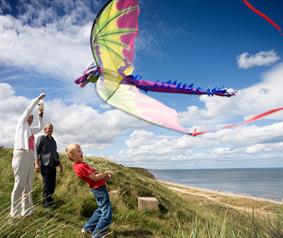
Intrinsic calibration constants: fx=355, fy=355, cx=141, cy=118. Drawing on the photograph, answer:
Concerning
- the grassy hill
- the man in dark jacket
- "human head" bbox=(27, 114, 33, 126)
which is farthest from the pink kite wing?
the man in dark jacket

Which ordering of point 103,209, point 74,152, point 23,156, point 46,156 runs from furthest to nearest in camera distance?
1. point 46,156
2. point 23,156
3. point 103,209
4. point 74,152

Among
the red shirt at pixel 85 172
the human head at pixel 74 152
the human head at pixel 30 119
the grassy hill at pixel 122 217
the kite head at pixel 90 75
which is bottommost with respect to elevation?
the grassy hill at pixel 122 217

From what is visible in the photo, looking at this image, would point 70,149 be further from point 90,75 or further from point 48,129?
point 90,75

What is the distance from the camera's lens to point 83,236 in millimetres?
5535

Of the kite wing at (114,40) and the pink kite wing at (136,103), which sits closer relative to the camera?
the pink kite wing at (136,103)

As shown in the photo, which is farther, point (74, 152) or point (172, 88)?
point (74, 152)

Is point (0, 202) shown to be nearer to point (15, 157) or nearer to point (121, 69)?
point (15, 157)

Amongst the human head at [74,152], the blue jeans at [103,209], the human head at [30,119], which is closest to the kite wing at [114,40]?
the human head at [74,152]

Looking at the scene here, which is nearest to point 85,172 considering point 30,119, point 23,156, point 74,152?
point 74,152

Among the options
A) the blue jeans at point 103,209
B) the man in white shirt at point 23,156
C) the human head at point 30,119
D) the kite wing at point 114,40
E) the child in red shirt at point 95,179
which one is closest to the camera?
the kite wing at point 114,40

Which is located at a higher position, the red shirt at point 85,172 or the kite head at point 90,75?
the kite head at point 90,75

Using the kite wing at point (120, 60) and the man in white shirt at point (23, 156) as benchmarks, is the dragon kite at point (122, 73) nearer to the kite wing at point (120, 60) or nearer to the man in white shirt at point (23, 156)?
the kite wing at point (120, 60)

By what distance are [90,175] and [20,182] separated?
1.35 meters

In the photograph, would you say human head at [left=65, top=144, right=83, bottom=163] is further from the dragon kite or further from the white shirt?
the dragon kite
